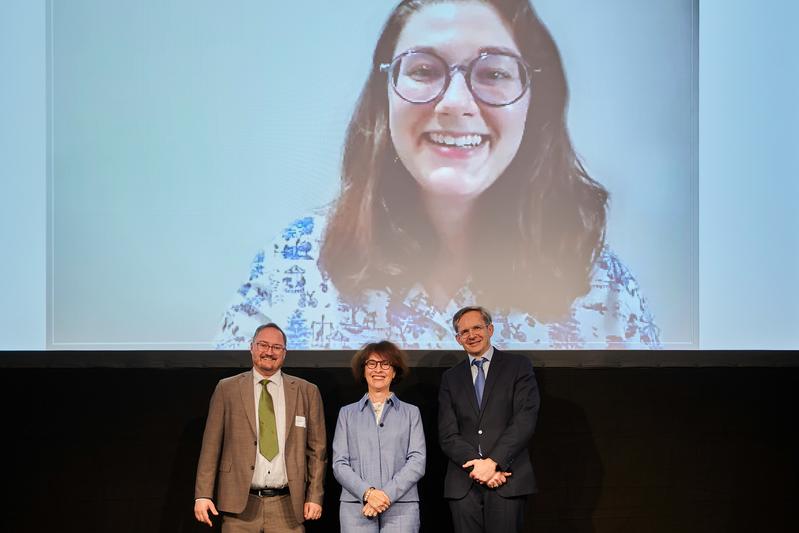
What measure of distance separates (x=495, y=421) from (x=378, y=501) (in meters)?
0.62

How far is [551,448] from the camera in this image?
470 cm

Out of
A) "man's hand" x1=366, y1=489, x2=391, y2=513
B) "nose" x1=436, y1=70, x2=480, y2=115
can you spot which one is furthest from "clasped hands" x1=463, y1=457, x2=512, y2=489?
"nose" x1=436, y1=70, x2=480, y2=115

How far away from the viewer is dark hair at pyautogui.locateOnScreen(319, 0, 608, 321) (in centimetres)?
444

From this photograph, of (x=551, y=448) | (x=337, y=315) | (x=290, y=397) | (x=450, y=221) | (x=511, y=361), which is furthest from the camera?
(x=551, y=448)

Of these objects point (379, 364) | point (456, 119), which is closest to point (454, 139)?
point (456, 119)

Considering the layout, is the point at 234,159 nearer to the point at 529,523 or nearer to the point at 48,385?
the point at 48,385

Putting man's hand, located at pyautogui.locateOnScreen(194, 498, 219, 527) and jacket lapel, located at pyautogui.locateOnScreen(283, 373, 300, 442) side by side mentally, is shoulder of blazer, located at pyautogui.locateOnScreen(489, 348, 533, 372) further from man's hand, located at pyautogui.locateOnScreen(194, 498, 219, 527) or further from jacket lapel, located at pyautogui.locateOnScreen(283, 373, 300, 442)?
man's hand, located at pyautogui.locateOnScreen(194, 498, 219, 527)

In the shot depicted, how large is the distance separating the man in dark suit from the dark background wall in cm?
60

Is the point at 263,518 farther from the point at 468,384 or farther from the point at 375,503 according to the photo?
the point at 468,384

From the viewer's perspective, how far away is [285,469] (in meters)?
3.74

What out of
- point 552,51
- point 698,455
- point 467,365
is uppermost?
point 552,51

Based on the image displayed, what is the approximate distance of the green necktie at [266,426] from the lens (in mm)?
3738

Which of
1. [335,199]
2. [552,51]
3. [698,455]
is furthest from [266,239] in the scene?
[698,455]

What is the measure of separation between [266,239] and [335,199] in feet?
1.29
